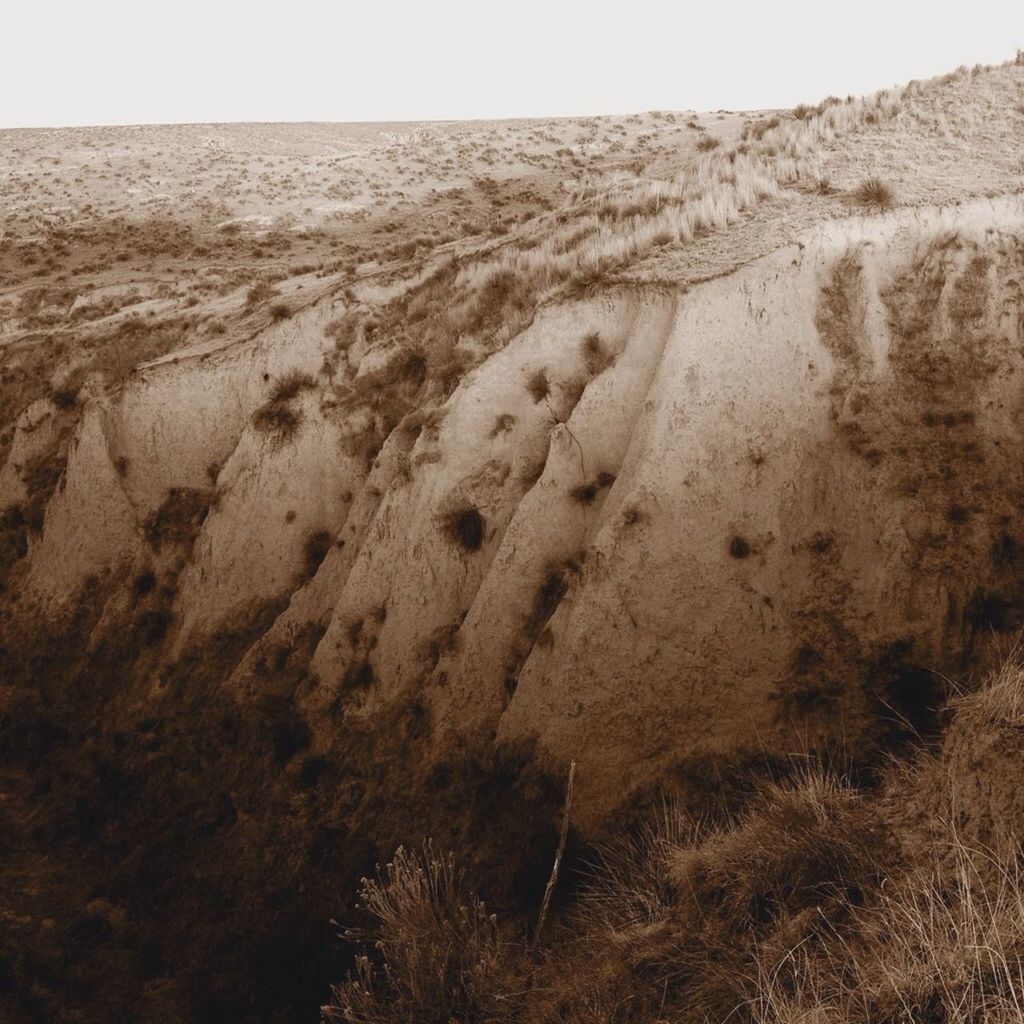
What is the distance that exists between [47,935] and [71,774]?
7.03 ft

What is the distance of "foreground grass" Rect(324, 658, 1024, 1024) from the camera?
114 inches

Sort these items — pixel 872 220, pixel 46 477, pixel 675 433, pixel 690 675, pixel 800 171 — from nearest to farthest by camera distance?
pixel 690 675 < pixel 675 433 < pixel 872 220 < pixel 800 171 < pixel 46 477

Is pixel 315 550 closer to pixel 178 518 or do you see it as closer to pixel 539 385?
pixel 178 518

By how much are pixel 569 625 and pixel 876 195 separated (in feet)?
19.1

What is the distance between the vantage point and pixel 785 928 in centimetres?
378

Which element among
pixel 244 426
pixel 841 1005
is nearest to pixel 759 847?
pixel 841 1005

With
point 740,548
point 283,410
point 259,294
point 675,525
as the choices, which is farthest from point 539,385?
point 259,294

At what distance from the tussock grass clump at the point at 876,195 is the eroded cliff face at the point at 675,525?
30 centimetres

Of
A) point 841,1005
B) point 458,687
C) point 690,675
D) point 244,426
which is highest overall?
point 244,426

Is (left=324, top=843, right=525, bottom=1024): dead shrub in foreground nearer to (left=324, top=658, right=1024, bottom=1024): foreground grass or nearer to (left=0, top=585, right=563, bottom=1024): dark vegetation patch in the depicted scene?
(left=324, top=658, right=1024, bottom=1024): foreground grass

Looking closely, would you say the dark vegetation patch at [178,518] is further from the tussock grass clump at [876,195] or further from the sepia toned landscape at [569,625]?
the tussock grass clump at [876,195]

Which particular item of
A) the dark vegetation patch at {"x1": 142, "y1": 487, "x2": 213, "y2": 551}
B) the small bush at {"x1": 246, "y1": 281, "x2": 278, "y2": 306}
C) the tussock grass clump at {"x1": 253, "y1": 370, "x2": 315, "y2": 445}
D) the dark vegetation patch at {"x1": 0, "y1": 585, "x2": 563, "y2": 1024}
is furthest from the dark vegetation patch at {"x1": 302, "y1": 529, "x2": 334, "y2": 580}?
the small bush at {"x1": 246, "y1": 281, "x2": 278, "y2": 306}

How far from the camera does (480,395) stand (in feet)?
28.8

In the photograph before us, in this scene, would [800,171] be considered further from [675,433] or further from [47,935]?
[47,935]
